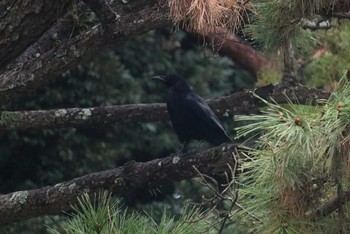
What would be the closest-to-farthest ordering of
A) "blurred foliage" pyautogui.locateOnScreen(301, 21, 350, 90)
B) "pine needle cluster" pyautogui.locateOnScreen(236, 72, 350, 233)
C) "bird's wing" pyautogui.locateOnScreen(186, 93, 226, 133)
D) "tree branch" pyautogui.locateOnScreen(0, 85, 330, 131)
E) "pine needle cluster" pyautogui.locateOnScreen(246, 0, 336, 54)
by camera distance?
"pine needle cluster" pyautogui.locateOnScreen(236, 72, 350, 233), "pine needle cluster" pyautogui.locateOnScreen(246, 0, 336, 54), "tree branch" pyautogui.locateOnScreen(0, 85, 330, 131), "blurred foliage" pyautogui.locateOnScreen(301, 21, 350, 90), "bird's wing" pyautogui.locateOnScreen(186, 93, 226, 133)

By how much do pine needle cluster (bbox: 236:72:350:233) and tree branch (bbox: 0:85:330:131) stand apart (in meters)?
1.43

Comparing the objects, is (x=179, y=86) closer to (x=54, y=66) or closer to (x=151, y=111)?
(x=151, y=111)

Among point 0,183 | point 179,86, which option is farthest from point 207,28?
point 0,183

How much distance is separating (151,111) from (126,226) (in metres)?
1.44

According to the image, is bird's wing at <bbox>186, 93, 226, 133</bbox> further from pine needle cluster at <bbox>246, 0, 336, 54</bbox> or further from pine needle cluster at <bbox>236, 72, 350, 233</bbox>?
pine needle cluster at <bbox>236, 72, 350, 233</bbox>

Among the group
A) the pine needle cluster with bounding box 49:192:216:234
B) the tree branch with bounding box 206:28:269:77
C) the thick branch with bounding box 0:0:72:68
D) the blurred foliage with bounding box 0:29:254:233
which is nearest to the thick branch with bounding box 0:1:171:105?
the thick branch with bounding box 0:0:72:68

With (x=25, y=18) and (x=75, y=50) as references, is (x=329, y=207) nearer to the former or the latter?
(x=25, y=18)

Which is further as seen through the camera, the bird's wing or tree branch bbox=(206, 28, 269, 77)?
tree branch bbox=(206, 28, 269, 77)

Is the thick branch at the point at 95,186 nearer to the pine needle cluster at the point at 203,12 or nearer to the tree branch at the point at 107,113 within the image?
Answer: the tree branch at the point at 107,113

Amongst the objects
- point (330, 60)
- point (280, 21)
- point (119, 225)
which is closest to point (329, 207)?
point (119, 225)

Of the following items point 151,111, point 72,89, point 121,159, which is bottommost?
point 121,159

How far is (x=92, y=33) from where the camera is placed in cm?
279

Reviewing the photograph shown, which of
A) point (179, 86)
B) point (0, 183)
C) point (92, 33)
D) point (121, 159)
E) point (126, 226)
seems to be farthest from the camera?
point (121, 159)

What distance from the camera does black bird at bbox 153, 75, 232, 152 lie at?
382 centimetres
